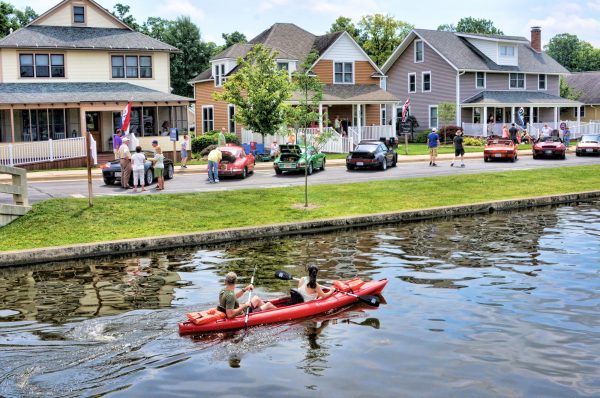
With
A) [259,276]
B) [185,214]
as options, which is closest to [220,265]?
[259,276]

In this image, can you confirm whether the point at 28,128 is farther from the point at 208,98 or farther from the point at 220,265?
the point at 220,265

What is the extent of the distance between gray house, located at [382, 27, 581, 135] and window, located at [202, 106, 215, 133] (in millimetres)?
18678

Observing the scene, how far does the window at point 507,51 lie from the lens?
66812 millimetres

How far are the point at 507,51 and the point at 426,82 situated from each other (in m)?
7.63

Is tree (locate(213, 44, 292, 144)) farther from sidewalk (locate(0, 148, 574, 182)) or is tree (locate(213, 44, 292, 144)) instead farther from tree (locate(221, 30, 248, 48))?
tree (locate(221, 30, 248, 48))

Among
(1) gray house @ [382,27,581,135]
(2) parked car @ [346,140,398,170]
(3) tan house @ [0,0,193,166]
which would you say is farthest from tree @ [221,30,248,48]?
(2) parked car @ [346,140,398,170]

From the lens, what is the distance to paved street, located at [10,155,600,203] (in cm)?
3016

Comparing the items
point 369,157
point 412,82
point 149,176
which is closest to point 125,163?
point 149,176

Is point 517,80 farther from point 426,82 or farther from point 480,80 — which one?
point 426,82

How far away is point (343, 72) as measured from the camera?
5834cm

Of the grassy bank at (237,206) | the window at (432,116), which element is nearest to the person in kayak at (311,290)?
the grassy bank at (237,206)

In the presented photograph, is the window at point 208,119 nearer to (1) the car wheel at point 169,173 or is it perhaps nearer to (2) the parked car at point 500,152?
(2) the parked car at point 500,152

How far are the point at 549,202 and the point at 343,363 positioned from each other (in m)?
20.8

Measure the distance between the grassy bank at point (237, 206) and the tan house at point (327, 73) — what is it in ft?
72.3
